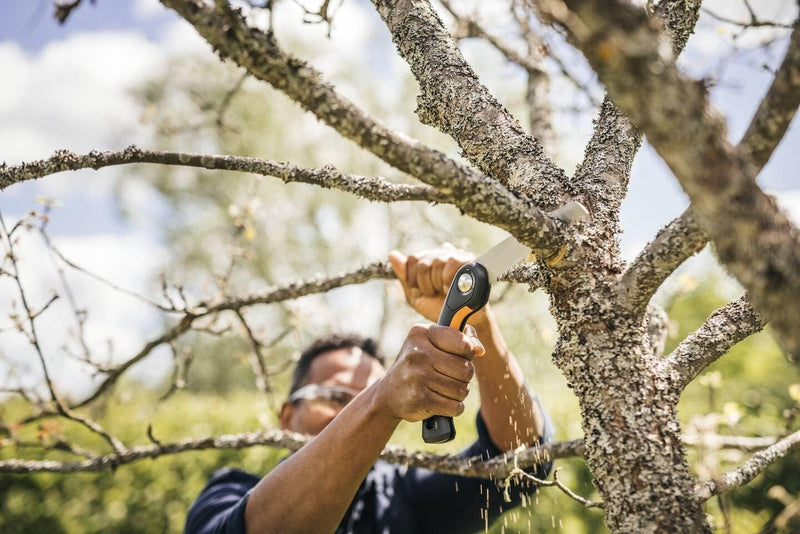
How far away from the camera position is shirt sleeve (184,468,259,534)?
5.49 feet

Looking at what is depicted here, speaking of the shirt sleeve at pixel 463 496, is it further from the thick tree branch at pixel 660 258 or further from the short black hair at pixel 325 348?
the thick tree branch at pixel 660 258

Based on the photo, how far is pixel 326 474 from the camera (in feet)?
4.99

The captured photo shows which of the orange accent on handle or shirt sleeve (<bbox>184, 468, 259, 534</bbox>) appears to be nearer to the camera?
the orange accent on handle

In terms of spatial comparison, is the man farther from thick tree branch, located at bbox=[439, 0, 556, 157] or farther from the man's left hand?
thick tree branch, located at bbox=[439, 0, 556, 157]

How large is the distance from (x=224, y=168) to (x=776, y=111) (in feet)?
3.17

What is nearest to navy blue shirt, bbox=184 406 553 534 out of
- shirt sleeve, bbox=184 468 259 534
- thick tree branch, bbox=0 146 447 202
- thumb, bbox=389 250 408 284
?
shirt sleeve, bbox=184 468 259 534

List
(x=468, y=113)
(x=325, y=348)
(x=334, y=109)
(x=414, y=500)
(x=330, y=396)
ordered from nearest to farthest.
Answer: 1. (x=334, y=109)
2. (x=468, y=113)
3. (x=414, y=500)
4. (x=330, y=396)
5. (x=325, y=348)

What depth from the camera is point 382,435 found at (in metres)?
1.45

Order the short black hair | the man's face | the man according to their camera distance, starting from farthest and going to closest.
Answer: the short black hair, the man's face, the man

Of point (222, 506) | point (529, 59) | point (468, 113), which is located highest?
point (529, 59)

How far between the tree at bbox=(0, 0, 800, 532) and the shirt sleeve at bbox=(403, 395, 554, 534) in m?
0.38

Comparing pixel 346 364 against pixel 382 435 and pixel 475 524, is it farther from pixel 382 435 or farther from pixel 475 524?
pixel 382 435

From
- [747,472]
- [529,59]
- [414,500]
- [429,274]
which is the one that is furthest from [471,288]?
[529,59]

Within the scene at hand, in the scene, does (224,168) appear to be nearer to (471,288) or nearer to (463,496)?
(471,288)
